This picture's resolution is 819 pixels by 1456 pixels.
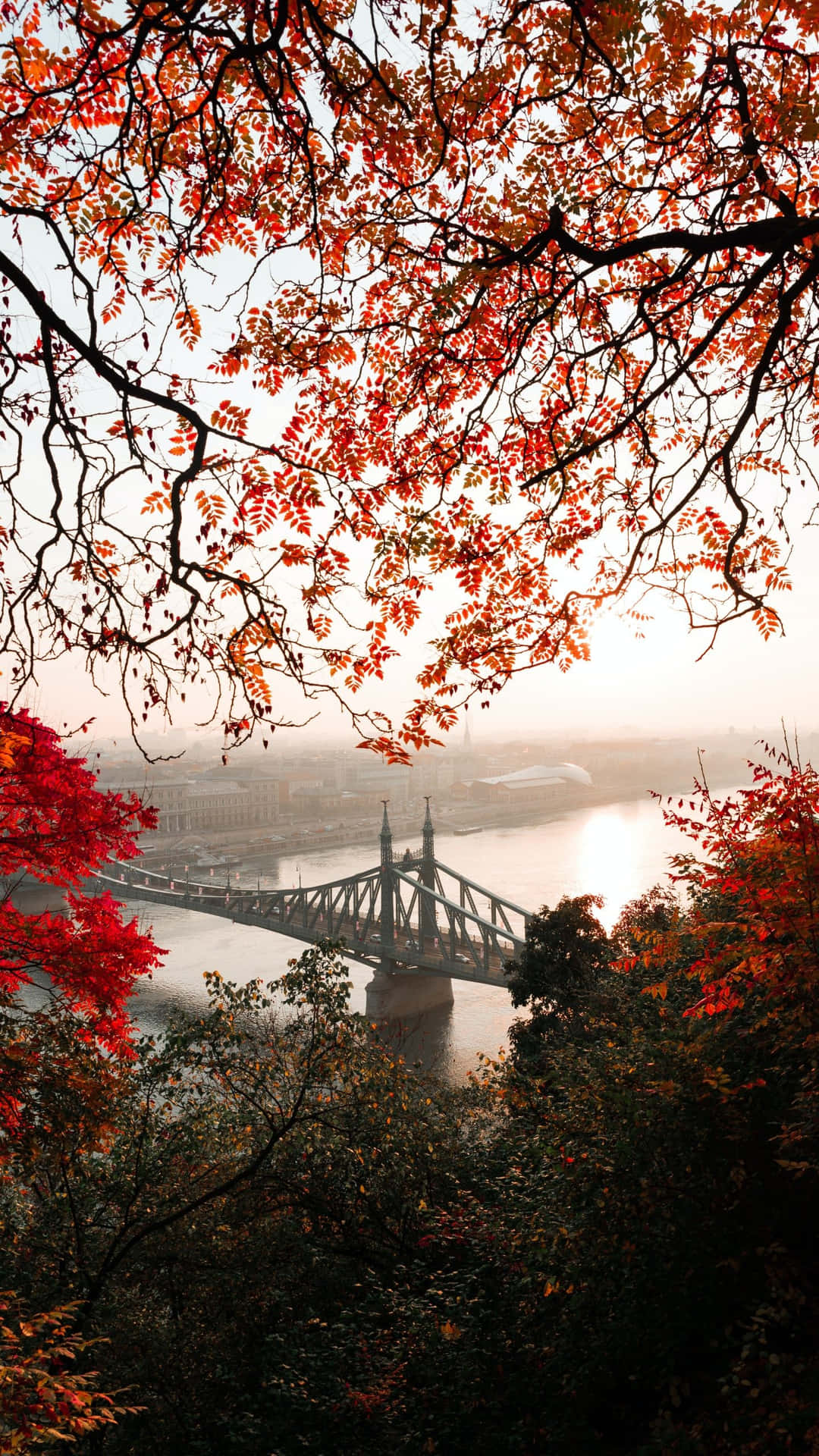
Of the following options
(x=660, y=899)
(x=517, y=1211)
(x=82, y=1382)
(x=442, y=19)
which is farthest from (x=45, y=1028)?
(x=660, y=899)

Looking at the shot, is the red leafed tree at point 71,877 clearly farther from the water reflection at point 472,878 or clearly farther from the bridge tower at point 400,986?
the bridge tower at point 400,986

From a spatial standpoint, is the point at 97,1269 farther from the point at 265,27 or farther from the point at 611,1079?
the point at 265,27

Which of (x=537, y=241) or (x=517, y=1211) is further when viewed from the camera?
(x=517, y=1211)

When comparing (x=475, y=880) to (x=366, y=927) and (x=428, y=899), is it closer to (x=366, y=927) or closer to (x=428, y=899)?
(x=428, y=899)

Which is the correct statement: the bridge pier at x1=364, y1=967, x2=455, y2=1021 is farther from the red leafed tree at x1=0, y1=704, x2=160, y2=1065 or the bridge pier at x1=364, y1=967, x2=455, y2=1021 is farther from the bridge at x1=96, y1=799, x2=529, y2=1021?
the red leafed tree at x1=0, y1=704, x2=160, y2=1065

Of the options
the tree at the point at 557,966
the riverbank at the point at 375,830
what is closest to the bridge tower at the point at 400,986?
the tree at the point at 557,966
